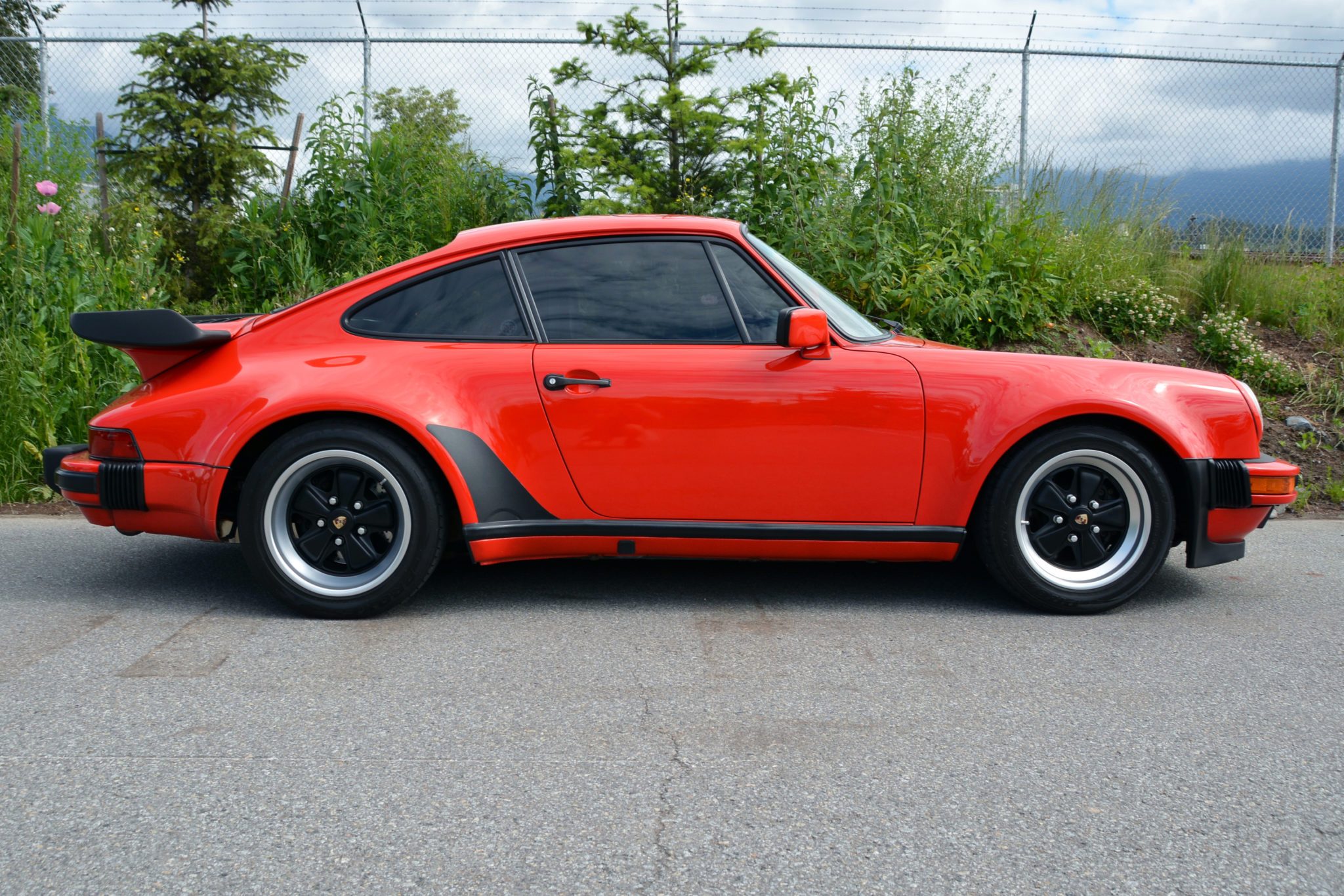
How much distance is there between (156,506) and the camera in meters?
3.73

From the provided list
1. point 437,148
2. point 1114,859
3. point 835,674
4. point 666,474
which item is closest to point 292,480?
point 666,474

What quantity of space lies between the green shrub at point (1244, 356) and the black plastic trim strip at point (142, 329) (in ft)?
21.8

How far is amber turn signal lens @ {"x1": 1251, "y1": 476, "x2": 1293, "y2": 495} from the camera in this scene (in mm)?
3734

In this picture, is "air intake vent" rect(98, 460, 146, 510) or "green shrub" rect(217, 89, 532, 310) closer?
"air intake vent" rect(98, 460, 146, 510)

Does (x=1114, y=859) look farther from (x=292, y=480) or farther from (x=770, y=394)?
(x=292, y=480)

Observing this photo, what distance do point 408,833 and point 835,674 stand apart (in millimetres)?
1438

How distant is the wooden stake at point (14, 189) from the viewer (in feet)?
22.7

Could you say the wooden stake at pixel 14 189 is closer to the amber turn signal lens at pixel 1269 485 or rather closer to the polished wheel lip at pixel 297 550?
the polished wheel lip at pixel 297 550

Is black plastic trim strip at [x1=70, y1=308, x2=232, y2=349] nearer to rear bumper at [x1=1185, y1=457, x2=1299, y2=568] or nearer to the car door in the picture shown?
the car door

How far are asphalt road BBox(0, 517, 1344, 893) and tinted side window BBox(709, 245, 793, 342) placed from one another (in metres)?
1.03

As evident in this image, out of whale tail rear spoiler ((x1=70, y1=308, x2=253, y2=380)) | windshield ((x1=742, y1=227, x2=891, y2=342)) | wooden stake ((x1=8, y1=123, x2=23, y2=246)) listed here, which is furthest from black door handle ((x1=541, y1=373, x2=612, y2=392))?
wooden stake ((x1=8, y1=123, x2=23, y2=246))

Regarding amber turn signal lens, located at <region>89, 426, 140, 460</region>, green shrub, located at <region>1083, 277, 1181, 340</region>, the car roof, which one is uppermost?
the car roof

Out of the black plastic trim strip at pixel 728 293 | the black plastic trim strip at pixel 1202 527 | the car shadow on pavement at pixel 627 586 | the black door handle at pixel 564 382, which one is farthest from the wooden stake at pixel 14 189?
the black plastic trim strip at pixel 1202 527

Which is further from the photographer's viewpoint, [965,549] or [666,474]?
[965,549]
